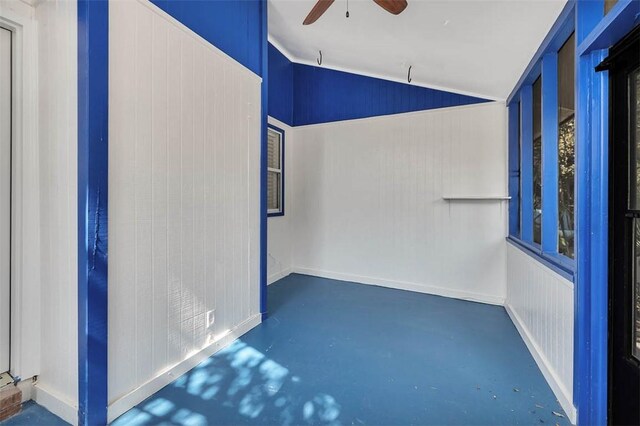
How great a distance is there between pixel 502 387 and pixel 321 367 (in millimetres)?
1163

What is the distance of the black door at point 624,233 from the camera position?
1228 mm

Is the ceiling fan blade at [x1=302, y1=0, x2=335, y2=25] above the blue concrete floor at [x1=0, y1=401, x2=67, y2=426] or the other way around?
above

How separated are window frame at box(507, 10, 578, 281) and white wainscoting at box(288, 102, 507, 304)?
0.45 ft

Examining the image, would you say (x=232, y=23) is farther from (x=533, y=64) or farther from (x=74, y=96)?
(x=533, y=64)

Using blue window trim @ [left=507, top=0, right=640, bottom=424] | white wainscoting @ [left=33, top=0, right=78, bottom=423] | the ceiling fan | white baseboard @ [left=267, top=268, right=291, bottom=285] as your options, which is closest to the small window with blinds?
white baseboard @ [left=267, top=268, right=291, bottom=285]

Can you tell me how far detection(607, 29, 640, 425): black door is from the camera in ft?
4.03

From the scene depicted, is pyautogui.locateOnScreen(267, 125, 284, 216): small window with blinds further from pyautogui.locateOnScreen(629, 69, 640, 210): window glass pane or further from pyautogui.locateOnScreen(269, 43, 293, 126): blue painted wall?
pyautogui.locateOnScreen(629, 69, 640, 210): window glass pane

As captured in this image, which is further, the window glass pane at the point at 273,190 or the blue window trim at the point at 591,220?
the window glass pane at the point at 273,190

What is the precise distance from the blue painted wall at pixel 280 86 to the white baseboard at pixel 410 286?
2378 millimetres

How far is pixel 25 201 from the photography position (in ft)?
5.18

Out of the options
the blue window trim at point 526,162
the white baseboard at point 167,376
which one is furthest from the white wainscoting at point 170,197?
the blue window trim at point 526,162

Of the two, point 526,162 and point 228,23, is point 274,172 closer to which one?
point 228,23

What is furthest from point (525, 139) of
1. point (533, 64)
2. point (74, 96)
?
point (74, 96)

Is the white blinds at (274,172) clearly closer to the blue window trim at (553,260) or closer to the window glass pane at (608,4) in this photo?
the blue window trim at (553,260)
